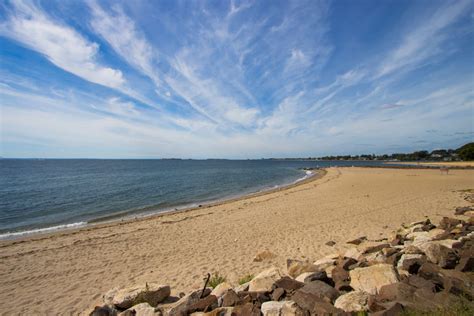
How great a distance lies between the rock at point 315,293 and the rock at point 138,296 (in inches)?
113

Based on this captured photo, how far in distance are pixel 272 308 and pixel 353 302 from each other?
1.23m

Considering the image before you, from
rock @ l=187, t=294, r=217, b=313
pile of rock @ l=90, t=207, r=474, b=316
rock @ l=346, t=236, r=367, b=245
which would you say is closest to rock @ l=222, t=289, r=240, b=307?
pile of rock @ l=90, t=207, r=474, b=316

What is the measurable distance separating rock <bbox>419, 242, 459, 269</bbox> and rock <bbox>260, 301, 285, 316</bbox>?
11.3ft

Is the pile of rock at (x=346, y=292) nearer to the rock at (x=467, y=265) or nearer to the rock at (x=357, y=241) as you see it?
the rock at (x=467, y=265)

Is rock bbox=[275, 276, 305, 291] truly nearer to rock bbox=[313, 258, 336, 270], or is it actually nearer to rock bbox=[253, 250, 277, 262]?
rock bbox=[313, 258, 336, 270]

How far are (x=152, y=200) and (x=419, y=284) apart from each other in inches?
A: 845

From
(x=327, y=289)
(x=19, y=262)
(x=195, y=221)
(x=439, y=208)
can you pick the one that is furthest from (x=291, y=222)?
(x=19, y=262)

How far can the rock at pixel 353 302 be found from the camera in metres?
3.15

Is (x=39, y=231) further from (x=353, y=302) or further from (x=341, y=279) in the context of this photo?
(x=353, y=302)

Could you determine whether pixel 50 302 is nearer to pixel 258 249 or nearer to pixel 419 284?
pixel 258 249

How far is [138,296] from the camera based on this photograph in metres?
4.37

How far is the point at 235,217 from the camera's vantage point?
13.1 metres

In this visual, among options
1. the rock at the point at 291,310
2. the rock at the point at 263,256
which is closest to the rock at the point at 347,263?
the rock at the point at 291,310

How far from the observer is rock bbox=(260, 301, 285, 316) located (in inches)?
127
